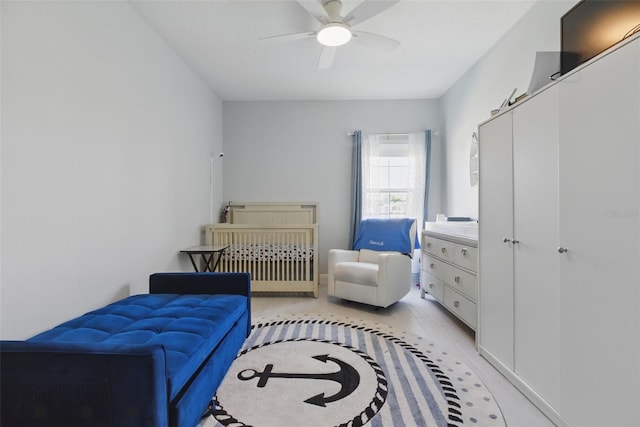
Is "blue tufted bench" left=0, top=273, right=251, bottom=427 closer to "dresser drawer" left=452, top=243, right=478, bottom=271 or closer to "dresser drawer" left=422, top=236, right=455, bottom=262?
"dresser drawer" left=452, top=243, right=478, bottom=271

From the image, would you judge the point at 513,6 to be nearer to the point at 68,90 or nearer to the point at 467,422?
the point at 467,422

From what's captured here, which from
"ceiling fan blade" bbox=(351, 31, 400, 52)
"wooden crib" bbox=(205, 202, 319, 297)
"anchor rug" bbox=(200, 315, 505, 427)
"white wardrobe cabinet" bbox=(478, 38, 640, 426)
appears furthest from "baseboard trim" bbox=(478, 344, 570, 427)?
"ceiling fan blade" bbox=(351, 31, 400, 52)

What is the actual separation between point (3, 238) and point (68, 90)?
34.4 inches

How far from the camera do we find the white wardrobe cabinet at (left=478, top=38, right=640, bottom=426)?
1070 mm

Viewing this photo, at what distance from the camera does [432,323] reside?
2.70 m

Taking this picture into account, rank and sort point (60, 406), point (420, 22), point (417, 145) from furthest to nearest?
point (417, 145)
point (420, 22)
point (60, 406)

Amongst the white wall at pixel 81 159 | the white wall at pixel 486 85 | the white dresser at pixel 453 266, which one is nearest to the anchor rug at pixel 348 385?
the white dresser at pixel 453 266

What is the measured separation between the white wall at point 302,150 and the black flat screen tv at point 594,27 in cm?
255

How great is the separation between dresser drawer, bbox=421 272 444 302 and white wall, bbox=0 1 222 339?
2566mm

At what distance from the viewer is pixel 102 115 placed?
1971mm

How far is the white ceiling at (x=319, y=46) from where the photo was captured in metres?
2.32

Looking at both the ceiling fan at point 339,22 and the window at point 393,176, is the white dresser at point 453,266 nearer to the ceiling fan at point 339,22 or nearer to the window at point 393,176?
the window at point 393,176

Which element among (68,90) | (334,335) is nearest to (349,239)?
(334,335)

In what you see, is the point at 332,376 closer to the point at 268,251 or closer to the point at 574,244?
the point at 574,244
